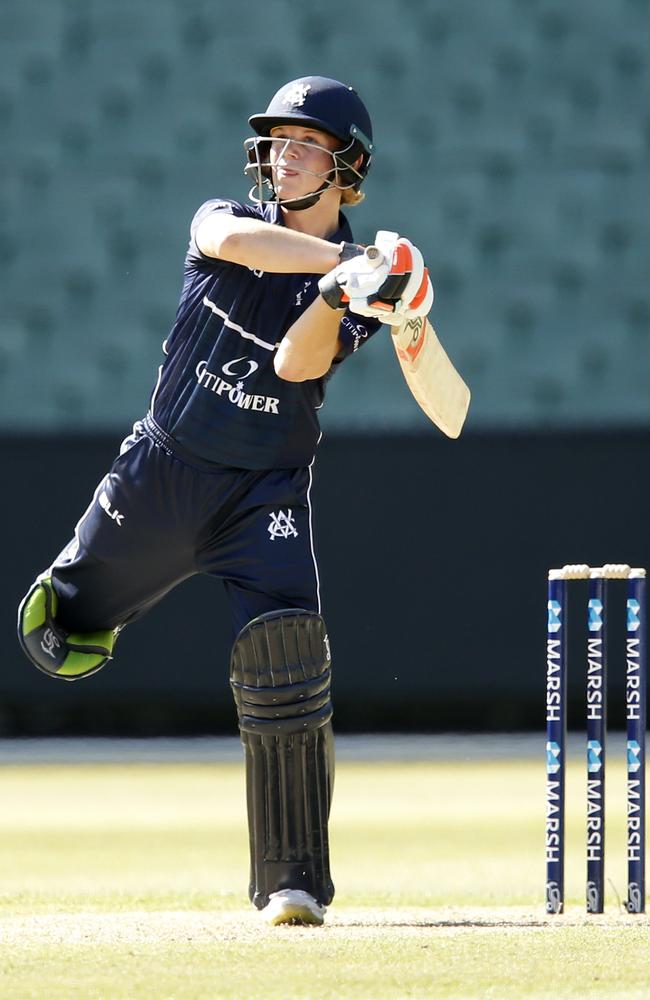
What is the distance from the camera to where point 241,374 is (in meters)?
3.41

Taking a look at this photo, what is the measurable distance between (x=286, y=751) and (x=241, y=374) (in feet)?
2.34

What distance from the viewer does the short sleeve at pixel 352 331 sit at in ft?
11.2

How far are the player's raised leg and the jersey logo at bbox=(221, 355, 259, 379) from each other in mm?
451

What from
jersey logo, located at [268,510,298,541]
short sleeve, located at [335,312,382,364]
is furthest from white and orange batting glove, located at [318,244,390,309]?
jersey logo, located at [268,510,298,541]

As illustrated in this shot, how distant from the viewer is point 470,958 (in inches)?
117

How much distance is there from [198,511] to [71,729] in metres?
5.28

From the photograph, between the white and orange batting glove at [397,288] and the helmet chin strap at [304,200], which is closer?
the white and orange batting glove at [397,288]

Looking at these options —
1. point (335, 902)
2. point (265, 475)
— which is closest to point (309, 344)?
point (265, 475)

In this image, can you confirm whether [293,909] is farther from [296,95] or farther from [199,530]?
[296,95]

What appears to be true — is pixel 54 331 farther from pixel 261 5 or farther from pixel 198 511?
pixel 198 511

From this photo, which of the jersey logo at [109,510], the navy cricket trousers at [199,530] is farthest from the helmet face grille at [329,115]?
the jersey logo at [109,510]

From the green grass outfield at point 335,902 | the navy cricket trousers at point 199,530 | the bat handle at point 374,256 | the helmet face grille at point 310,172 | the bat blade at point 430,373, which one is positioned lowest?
the green grass outfield at point 335,902

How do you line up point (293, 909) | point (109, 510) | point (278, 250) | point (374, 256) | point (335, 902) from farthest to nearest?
point (335, 902)
point (109, 510)
point (293, 909)
point (278, 250)
point (374, 256)

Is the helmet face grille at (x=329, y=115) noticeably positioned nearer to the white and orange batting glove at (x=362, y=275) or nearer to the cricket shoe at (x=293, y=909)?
the white and orange batting glove at (x=362, y=275)
